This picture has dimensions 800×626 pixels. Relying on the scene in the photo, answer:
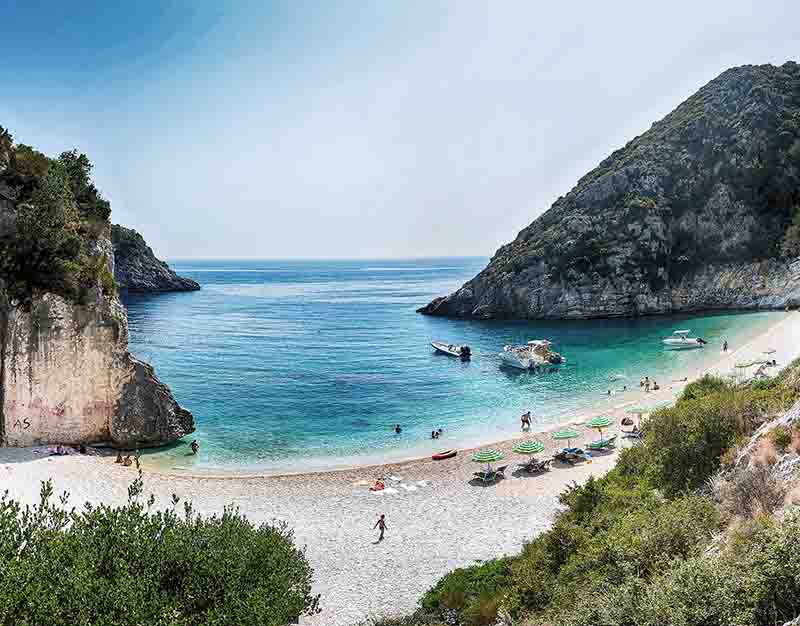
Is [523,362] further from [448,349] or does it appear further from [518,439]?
[518,439]

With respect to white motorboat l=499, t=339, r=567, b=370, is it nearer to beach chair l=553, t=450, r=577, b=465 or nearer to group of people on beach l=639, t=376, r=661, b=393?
group of people on beach l=639, t=376, r=661, b=393

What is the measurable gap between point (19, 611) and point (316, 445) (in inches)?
931

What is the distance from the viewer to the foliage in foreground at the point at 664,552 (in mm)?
7410

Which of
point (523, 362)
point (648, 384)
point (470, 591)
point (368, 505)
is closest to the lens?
point (470, 591)

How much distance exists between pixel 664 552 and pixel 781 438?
11.5 feet

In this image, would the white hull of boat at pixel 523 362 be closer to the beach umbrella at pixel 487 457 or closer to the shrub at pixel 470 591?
the beach umbrella at pixel 487 457

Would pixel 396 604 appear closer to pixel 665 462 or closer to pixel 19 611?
pixel 665 462

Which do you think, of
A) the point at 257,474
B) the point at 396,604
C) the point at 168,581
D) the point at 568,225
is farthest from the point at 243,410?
the point at 568,225

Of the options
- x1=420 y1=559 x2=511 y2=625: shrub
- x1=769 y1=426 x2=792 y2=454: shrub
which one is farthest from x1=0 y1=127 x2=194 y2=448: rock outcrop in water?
x1=769 y1=426 x2=792 y2=454: shrub

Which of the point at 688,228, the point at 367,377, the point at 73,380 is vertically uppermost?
the point at 688,228

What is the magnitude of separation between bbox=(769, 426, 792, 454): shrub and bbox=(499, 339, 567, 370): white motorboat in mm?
40238

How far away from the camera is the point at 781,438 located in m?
11.1

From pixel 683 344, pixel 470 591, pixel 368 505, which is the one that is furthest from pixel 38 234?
pixel 683 344

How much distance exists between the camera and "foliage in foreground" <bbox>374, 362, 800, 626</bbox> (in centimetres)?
741
